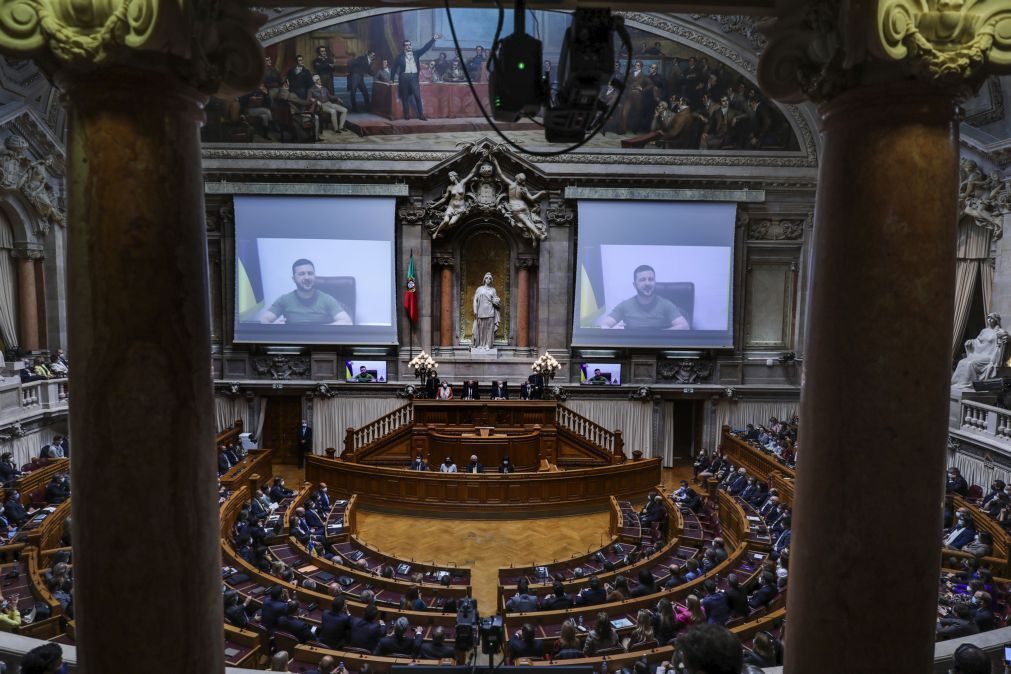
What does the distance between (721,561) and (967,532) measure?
3.78 metres

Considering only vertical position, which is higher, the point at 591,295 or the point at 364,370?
the point at 591,295

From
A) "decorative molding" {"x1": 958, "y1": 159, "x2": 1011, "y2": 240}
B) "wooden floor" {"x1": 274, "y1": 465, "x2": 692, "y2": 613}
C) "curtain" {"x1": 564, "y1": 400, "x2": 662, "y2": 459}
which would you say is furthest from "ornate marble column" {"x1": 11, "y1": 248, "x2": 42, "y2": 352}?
"decorative molding" {"x1": 958, "y1": 159, "x2": 1011, "y2": 240}

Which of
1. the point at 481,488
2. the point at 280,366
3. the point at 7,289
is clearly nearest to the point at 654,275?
the point at 481,488

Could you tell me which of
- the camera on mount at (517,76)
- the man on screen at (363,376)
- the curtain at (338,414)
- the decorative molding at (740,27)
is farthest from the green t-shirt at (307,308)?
the camera on mount at (517,76)

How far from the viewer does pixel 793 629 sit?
8.30 feet

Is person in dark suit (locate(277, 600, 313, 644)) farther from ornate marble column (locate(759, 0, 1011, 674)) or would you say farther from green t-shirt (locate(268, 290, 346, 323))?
green t-shirt (locate(268, 290, 346, 323))

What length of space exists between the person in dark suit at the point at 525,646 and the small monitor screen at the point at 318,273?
13.0 m

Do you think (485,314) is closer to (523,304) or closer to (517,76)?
(523,304)

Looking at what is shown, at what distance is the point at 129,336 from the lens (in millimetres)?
2295

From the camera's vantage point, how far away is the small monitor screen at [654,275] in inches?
728

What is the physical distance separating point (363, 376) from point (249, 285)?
435 centimetres

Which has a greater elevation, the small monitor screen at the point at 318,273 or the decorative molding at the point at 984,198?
the decorative molding at the point at 984,198

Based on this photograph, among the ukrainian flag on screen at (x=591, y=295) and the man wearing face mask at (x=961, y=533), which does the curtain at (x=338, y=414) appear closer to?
the ukrainian flag on screen at (x=591, y=295)

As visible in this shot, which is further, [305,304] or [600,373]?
[600,373]
